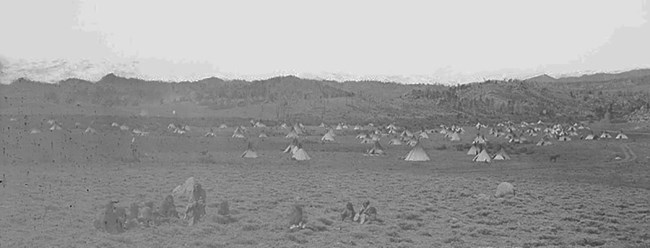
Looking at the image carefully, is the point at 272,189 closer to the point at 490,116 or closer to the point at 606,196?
the point at 606,196

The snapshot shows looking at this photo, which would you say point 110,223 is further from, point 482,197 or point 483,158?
point 483,158

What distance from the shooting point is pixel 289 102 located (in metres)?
120

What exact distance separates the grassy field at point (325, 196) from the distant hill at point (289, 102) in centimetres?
4391

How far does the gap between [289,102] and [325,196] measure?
96.0m

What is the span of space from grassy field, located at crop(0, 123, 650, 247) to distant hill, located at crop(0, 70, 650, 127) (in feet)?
144

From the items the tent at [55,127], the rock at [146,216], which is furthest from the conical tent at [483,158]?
the tent at [55,127]

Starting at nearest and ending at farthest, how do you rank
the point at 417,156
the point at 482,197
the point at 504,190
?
the point at 482,197 < the point at 504,190 < the point at 417,156

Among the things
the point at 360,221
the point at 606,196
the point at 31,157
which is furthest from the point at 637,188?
the point at 31,157

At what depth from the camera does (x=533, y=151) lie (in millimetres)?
50562

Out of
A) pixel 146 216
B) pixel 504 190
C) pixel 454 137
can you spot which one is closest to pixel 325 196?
pixel 504 190

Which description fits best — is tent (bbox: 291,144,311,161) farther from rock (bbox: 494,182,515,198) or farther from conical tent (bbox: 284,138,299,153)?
rock (bbox: 494,182,515,198)

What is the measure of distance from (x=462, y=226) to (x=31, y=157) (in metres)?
27.9

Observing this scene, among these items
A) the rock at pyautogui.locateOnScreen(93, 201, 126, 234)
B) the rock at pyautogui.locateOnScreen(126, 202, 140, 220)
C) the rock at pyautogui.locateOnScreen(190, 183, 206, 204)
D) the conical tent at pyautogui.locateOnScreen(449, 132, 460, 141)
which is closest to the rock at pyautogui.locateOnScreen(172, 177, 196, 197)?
the rock at pyautogui.locateOnScreen(190, 183, 206, 204)

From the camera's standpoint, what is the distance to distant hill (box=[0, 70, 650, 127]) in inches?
3698
